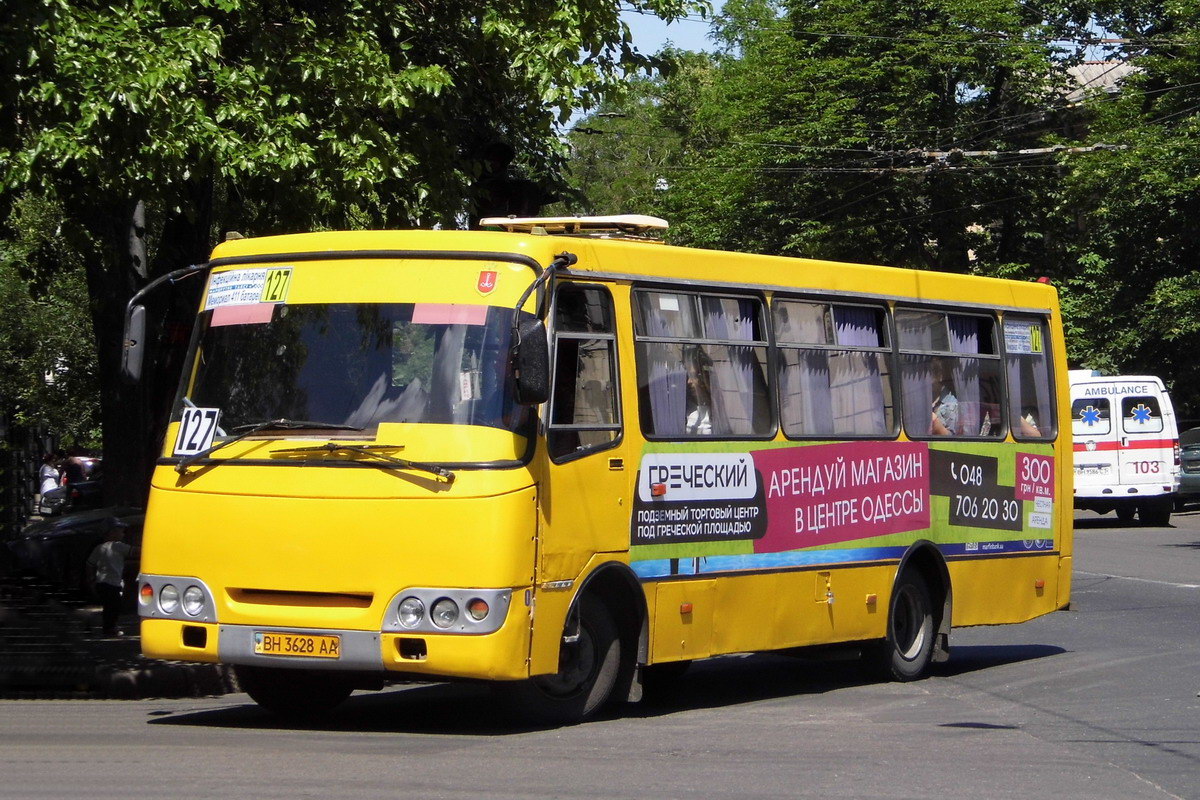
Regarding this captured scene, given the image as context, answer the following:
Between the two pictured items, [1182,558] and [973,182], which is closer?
[1182,558]

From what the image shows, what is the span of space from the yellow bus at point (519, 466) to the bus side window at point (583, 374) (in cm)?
2

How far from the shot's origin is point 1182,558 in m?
23.5

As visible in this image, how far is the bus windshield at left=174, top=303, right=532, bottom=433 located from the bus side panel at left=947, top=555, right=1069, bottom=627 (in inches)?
198

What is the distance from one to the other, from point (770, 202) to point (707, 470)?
1383 inches

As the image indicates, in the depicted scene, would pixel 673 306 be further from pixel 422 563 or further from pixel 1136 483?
pixel 1136 483

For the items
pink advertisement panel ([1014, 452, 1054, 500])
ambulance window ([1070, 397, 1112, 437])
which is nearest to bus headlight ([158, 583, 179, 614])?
pink advertisement panel ([1014, 452, 1054, 500])

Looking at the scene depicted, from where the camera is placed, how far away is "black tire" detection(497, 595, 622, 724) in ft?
30.8

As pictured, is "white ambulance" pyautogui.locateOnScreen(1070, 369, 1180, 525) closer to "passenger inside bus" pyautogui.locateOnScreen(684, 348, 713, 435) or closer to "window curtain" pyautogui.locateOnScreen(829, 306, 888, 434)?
"window curtain" pyautogui.locateOnScreen(829, 306, 888, 434)

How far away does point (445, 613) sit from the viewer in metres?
8.70

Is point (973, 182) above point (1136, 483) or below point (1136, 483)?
above

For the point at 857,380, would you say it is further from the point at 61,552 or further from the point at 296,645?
the point at 61,552

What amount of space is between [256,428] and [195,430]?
0.40 meters

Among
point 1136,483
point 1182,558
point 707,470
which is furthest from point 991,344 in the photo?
point 1136,483

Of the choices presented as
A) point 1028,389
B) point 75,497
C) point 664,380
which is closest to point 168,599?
point 664,380
